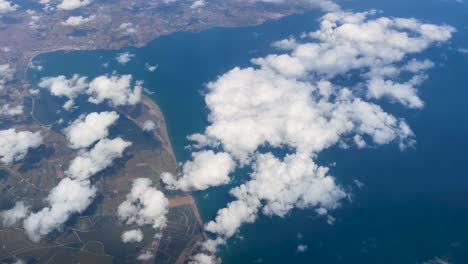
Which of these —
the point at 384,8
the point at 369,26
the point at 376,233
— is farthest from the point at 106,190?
the point at 384,8

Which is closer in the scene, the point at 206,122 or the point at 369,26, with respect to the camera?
the point at 206,122

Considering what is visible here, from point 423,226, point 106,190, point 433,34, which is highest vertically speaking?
point 433,34

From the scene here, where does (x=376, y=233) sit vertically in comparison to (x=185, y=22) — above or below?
below

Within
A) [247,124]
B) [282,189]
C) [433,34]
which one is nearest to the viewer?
[282,189]

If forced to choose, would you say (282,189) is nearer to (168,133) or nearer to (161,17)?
(168,133)

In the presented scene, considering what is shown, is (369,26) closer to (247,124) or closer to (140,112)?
(247,124)

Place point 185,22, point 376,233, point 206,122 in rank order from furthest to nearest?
point 185,22 < point 206,122 < point 376,233
